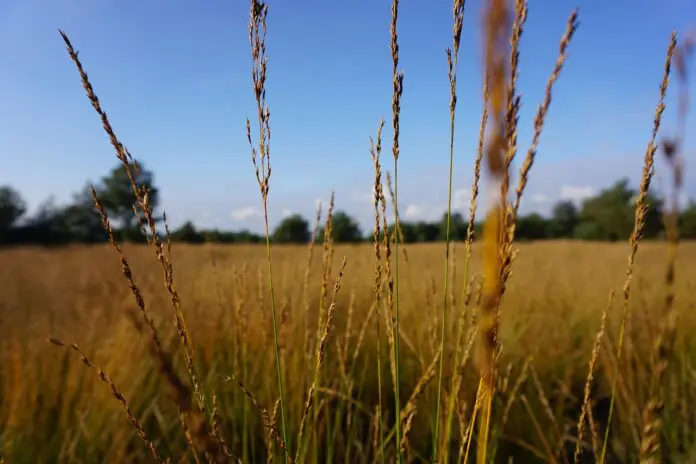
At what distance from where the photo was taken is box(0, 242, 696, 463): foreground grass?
1.87 m

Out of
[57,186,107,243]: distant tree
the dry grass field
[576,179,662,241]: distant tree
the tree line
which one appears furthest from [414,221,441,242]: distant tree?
the dry grass field

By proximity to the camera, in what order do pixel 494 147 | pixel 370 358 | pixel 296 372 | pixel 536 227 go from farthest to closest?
pixel 536 227, pixel 370 358, pixel 296 372, pixel 494 147

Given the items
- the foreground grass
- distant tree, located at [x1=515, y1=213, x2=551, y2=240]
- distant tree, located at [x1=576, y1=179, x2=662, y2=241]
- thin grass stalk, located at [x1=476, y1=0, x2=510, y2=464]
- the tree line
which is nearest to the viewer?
thin grass stalk, located at [x1=476, y1=0, x2=510, y2=464]

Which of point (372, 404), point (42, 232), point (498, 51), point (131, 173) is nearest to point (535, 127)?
point (498, 51)

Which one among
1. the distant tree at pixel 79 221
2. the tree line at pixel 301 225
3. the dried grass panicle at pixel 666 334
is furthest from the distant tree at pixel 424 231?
the dried grass panicle at pixel 666 334

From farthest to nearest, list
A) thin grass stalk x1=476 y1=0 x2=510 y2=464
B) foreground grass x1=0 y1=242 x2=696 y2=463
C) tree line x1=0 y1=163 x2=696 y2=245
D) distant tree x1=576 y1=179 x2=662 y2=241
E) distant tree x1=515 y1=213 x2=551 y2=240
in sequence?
distant tree x1=515 y1=213 x2=551 y2=240, distant tree x1=576 y1=179 x2=662 y2=241, tree line x1=0 y1=163 x2=696 y2=245, foreground grass x1=0 y1=242 x2=696 y2=463, thin grass stalk x1=476 y1=0 x2=510 y2=464

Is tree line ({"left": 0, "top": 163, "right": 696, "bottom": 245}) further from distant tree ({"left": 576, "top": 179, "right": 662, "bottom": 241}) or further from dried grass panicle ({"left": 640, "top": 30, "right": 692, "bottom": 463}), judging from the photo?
dried grass panicle ({"left": 640, "top": 30, "right": 692, "bottom": 463})

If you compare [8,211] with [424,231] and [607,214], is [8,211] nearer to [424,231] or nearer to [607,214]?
→ [424,231]

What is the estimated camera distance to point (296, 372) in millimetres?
2162

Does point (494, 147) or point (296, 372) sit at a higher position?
point (494, 147)

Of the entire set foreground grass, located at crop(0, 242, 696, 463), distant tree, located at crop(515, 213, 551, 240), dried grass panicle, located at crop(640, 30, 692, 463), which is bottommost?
foreground grass, located at crop(0, 242, 696, 463)

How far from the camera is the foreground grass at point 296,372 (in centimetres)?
187

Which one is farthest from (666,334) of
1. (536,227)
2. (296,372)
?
(536,227)

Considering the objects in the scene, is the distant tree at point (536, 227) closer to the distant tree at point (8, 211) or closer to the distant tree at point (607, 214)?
the distant tree at point (607, 214)
